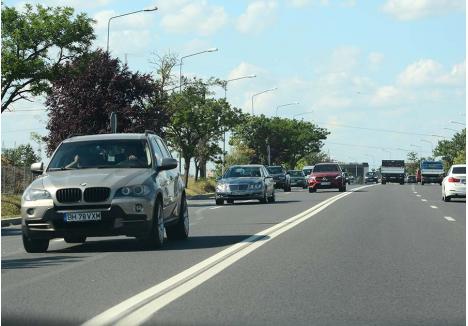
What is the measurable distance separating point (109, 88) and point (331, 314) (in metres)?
32.2

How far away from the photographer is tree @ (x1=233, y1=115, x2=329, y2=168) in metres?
111

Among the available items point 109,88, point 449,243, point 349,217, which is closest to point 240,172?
point 109,88

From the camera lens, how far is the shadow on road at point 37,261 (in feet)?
39.6

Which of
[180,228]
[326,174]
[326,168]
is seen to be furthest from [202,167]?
[180,228]

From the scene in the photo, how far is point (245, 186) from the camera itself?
33219mm

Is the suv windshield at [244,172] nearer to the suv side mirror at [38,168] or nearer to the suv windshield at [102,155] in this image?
the suv windshield at [102,155]

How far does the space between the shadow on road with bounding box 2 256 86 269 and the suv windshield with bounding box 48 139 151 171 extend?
190 cm

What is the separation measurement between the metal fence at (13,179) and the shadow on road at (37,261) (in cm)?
2843

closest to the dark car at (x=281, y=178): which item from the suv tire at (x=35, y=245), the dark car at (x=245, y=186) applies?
the dark car at (x=245, y=186)

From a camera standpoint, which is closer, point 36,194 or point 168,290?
point 168,290

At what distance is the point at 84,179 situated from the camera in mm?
13438

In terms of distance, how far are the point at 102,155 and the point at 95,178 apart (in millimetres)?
1204

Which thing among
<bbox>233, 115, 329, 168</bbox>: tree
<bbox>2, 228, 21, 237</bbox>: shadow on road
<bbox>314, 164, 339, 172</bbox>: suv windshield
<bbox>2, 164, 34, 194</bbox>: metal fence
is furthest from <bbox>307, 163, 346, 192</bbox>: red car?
<bbox>233, 115, 329, 168</bbox>: tree

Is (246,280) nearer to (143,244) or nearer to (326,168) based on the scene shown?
(143,244)
